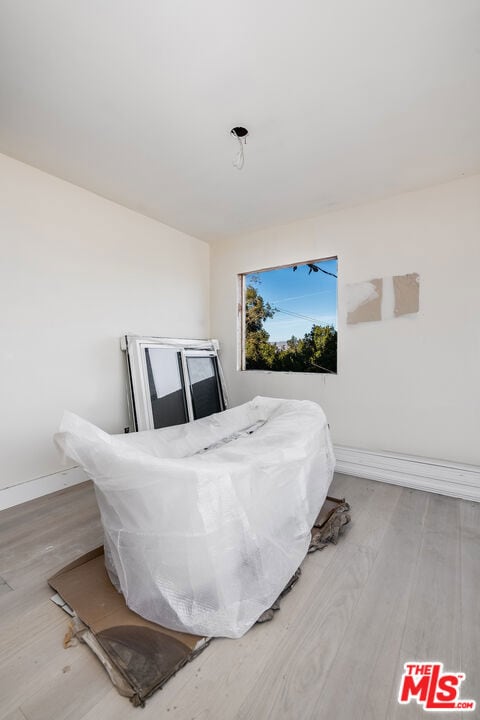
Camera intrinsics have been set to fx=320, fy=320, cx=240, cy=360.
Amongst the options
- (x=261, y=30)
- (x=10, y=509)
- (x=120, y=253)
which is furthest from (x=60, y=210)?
(x=10, y=509)

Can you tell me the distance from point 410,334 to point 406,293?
1.16ft

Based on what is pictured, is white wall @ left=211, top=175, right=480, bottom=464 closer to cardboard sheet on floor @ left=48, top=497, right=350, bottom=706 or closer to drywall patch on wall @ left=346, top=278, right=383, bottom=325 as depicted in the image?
drywall patch on wall @ left=346, top=278, right=383, bottom=325

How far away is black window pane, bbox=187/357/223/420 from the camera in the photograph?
11.5 feet

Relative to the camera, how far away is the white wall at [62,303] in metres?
2.32

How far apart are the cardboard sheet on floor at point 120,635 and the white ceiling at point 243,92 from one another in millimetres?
2461

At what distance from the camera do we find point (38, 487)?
2.48 m

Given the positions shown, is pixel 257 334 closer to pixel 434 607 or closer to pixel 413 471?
pixel 413 471

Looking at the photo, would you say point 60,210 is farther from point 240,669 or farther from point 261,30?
point 240,669

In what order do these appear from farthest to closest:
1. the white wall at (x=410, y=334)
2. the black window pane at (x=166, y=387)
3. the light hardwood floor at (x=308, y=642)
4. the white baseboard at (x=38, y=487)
→ the black window pane at (x=166, y=387) → the white wall at (x=410, y=334) → the white baseboard at (x=38, y=487) → the light hardwood floor at (x=308, y=642)

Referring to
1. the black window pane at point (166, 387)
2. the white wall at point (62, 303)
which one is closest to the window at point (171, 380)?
the black window pane at point (166, 387)

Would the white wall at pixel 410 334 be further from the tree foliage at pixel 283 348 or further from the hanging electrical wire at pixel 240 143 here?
the hanging electrical wire at pixel 240 143

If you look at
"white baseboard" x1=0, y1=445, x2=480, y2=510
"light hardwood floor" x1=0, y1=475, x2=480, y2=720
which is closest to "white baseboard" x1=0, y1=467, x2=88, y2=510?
"white baseboard" x1=0, y1=445, x2=480, y2=510

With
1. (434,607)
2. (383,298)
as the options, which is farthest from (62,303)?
(434,607)

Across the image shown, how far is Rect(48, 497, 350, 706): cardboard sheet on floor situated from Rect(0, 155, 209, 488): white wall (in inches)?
48.7
